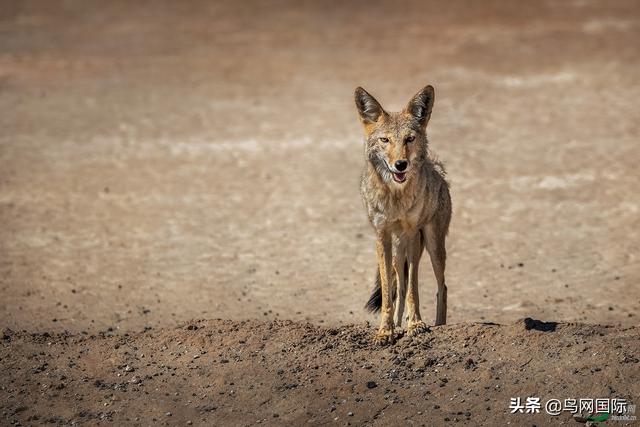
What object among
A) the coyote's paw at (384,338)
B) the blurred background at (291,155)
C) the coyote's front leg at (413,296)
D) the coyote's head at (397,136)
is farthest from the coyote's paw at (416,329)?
the blurred background at (291,155)

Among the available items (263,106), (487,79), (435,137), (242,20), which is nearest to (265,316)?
(435,137)

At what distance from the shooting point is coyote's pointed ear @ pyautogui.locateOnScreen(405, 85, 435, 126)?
8.95 m

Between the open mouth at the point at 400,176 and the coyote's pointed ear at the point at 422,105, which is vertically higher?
the coyote's pointed ear at the point at 422,105

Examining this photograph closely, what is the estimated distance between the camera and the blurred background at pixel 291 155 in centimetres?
1200

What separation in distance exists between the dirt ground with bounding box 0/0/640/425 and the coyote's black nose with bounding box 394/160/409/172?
161 centimetres

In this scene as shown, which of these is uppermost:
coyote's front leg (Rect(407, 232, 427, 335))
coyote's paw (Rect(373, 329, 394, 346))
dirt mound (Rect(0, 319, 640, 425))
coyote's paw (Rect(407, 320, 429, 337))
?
coyote's front leg (Rect(407, 232, 427, 335))

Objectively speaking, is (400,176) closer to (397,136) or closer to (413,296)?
(397,136)

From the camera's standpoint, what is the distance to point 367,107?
9.12 meters

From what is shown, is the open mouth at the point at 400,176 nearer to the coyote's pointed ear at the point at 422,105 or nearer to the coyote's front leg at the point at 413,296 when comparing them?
the coyote's pointed ear at the point at 422,105

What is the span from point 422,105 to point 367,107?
53 cm

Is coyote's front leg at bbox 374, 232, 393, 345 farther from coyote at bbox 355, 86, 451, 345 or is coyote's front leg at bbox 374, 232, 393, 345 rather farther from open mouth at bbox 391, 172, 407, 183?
open mouth at bbox 391, 172, 407, 183

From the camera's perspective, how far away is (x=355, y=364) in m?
8.80

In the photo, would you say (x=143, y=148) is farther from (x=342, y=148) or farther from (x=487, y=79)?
(x=487, y=79)

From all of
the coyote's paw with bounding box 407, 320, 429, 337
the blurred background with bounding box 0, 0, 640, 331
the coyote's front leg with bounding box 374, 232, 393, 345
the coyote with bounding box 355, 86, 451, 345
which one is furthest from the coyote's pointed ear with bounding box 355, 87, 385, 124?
the blurred background with bounding box 0, 0, 640, 331
